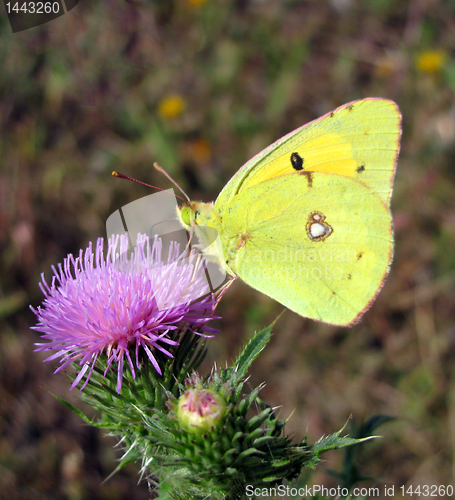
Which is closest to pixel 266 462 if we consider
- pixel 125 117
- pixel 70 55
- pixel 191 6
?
pixel 125 117

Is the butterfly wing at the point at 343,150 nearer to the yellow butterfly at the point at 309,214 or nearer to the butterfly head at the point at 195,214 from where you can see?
the yellow butterfly at the point at 309,214

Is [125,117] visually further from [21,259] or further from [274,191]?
[274,191]

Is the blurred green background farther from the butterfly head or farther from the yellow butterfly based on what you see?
the butterfly head
